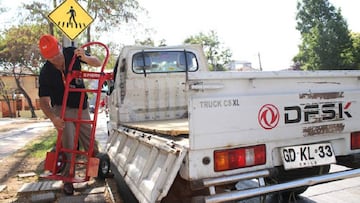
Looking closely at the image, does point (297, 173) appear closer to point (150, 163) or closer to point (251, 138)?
point (251, 138)

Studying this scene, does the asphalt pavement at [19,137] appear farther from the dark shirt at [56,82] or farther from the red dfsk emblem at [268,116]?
the red dfsk emblem at [268,116]

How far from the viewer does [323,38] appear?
42.2 metres

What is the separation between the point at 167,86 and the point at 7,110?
51743mm

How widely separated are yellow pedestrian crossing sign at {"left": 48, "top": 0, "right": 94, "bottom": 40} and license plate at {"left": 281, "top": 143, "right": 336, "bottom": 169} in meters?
4.77

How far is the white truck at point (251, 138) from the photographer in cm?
265

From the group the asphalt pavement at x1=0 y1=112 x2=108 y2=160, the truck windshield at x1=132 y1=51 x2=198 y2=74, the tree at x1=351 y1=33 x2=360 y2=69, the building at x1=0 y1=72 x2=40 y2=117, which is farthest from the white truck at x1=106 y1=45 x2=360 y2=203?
the building at x1=0 y1=72 x2=40 y2=117

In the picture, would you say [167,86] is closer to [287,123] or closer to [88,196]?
[88,196]

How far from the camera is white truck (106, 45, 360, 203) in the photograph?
2654mm

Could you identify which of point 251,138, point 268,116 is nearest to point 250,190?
point 251,138

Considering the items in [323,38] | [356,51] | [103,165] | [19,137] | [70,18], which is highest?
[323,38]

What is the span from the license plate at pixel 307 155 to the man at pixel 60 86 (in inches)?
101

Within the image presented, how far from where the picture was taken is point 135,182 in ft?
11.0

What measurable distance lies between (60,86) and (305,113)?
309 centimetres

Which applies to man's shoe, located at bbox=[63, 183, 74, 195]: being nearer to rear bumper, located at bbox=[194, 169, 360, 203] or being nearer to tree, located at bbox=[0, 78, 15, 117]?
rear bumper, located at bbox=[194, 169, 360, 203]
